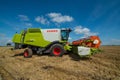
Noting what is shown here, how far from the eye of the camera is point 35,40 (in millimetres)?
11680

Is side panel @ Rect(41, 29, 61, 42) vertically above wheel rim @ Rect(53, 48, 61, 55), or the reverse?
side panel @ Rect(41, 29, 61, 42)

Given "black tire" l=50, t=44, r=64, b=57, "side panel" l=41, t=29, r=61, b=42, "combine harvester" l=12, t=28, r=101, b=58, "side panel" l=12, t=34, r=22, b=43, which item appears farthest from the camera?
"side panel" l=12, t=34, r=22, b=43

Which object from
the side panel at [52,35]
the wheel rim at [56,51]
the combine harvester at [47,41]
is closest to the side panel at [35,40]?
the combine harvester at [47,41]

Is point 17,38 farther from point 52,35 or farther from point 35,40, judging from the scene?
point 52,35

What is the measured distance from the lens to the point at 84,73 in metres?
6.11

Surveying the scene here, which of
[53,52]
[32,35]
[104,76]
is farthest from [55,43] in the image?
[104,76]

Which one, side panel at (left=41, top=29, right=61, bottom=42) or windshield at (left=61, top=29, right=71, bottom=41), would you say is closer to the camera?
side panel at (left=41, top=29, right=61, bottom=42)

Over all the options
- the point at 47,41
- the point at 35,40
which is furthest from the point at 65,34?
the point at 35,40

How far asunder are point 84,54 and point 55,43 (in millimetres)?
3147

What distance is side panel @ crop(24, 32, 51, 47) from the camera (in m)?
11.4

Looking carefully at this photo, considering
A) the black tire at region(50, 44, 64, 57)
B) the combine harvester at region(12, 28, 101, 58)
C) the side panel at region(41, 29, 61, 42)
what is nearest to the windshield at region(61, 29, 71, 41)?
the combine harvester at region(12, 28, 101, 58)

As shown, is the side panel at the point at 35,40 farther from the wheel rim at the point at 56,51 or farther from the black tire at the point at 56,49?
the wheel rim at the point at 56,51

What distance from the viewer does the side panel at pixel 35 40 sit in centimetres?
1144

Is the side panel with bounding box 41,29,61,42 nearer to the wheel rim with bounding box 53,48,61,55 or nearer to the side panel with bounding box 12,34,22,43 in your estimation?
the wheel rim with bounding box 53,48,61,55
